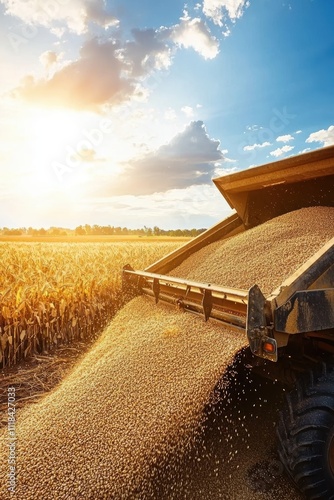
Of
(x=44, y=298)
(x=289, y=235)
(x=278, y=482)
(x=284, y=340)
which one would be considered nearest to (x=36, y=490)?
(x=278, y=482)

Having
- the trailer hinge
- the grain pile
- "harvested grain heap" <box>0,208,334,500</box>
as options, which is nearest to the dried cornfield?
"harvested grain heap" <box>0,208,334,500</box>

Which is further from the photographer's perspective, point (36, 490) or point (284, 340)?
point (36, 490)

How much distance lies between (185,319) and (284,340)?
3.87 feet

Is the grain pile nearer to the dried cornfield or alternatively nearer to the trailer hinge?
the trailer hinge

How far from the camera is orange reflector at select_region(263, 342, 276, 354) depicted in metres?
2.08

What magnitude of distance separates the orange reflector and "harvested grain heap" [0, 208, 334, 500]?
515 millimetres

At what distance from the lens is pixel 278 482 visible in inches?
95.8

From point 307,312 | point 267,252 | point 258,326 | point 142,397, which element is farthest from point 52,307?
point 307,312

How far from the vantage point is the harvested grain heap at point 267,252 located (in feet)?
9.84

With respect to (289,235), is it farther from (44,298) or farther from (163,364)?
(44,298)

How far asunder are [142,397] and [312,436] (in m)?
1.18

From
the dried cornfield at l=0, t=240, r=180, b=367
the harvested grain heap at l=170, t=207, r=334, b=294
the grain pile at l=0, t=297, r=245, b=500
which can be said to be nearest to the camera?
the grain pile at l=0, t=297, r=245, b=500

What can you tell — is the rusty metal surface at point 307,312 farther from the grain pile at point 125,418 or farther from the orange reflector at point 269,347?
the grain pile at point 125,418

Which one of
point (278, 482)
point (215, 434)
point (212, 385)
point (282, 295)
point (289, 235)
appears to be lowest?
point (278, 482)
